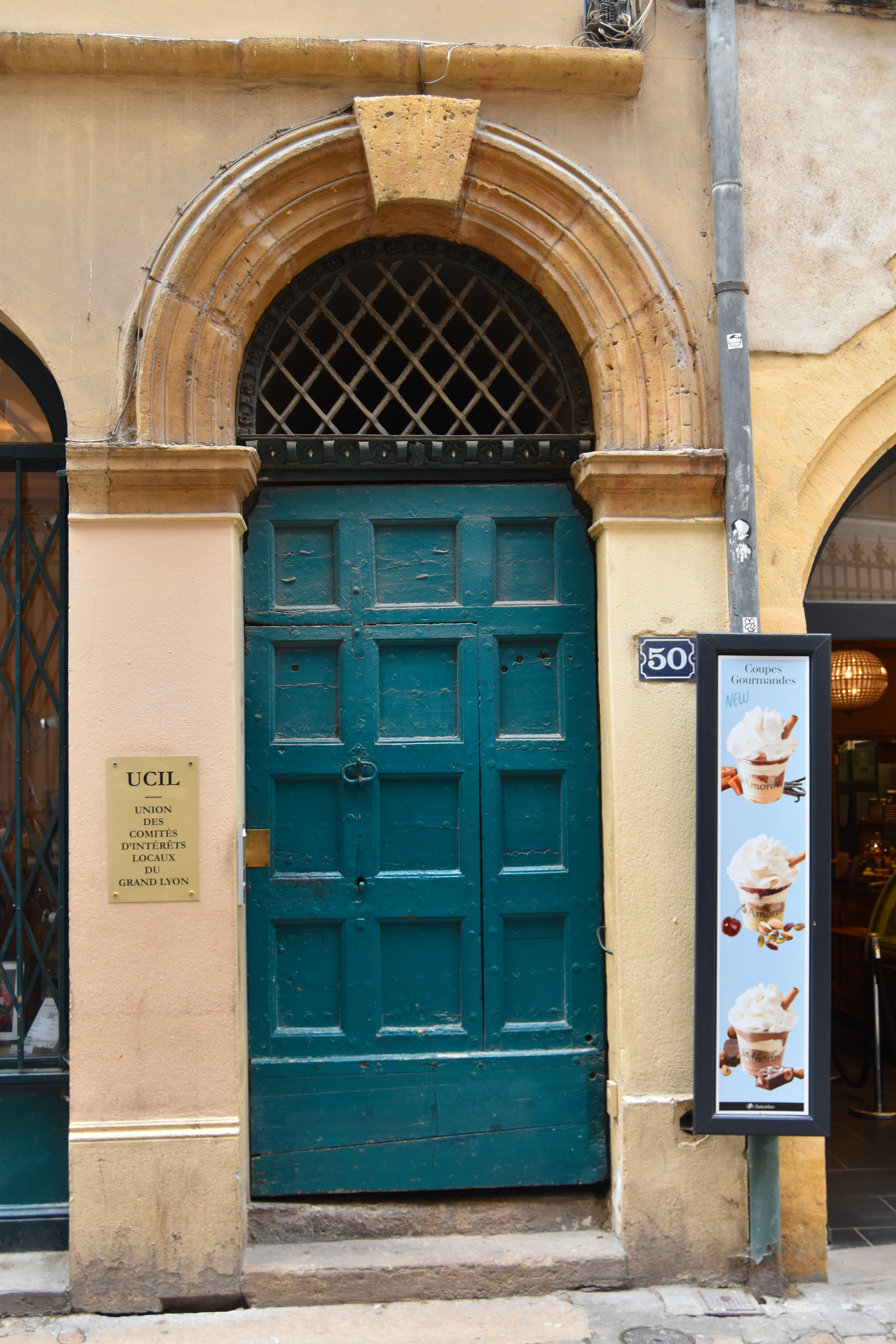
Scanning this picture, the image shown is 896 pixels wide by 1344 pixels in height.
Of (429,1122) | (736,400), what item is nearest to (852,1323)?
(429,1122)

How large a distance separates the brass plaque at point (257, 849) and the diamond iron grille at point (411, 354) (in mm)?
1577

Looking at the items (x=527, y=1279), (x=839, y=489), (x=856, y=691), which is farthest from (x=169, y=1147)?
(x=856, y=691)

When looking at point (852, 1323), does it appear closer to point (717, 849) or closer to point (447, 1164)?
point (447, 1164)

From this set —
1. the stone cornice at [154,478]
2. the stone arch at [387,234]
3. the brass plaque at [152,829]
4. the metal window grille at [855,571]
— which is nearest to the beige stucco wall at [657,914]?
the stone arch at [387,234]

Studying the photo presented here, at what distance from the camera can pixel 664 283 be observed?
4.00 m

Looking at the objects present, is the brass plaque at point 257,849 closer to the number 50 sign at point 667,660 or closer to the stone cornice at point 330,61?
the number 50 sign at point 667,660

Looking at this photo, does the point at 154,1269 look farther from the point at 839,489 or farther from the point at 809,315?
the point at 809,315

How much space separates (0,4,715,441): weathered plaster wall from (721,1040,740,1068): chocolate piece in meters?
2.28

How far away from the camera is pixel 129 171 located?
391cm

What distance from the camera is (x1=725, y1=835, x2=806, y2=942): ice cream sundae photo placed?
3.64 m

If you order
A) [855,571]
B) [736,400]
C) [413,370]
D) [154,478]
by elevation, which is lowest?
[855,571]

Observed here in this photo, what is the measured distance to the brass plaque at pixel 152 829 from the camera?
374 centimetres

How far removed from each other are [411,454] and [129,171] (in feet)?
4.94

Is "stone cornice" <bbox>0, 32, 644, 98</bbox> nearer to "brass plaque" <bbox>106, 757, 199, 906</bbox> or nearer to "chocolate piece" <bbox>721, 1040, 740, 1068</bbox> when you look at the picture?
"brass plaque" <bbox>106, 757, 199, 906</bbox>
